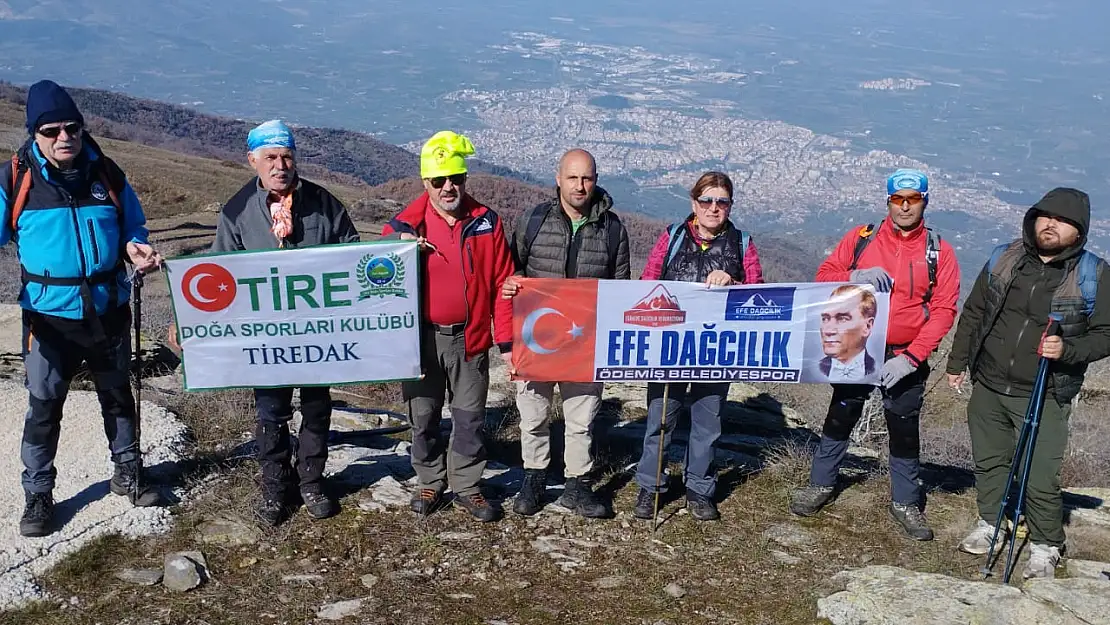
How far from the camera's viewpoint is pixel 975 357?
5488 millimetres

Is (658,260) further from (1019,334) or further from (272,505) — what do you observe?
(272,505)

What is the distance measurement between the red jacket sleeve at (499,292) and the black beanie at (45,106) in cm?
258

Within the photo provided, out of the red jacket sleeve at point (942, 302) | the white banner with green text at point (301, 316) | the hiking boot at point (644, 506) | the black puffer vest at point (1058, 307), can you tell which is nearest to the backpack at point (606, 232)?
the white banner with green text at point (301, 316)

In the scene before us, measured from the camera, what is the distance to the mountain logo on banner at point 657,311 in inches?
231

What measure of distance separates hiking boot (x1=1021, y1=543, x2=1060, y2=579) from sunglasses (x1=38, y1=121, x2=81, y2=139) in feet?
21.3

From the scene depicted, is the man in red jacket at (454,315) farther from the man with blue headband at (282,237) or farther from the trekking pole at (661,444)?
the trekking pole at (661,444)

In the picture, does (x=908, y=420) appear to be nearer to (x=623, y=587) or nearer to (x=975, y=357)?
(x=975, y=357)

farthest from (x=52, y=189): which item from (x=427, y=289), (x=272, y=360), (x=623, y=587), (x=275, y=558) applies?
(x=623, y=587)

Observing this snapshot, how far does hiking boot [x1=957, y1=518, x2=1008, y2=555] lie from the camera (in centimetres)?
575

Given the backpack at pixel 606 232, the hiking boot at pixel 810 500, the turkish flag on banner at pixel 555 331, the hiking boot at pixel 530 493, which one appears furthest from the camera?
the hiking boot at pixel 810 500

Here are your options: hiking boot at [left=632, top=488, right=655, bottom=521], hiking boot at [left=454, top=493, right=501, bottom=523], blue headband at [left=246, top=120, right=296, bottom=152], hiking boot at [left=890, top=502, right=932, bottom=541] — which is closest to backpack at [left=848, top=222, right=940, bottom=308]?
hiking boot at [left=890, top=502, right=932, bottom=541]

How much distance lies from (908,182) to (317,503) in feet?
14.7

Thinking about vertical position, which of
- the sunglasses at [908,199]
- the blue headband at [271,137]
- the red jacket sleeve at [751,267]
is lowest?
the red jacket sleeve at [751,267]

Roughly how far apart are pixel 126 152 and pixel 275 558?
110 feet
